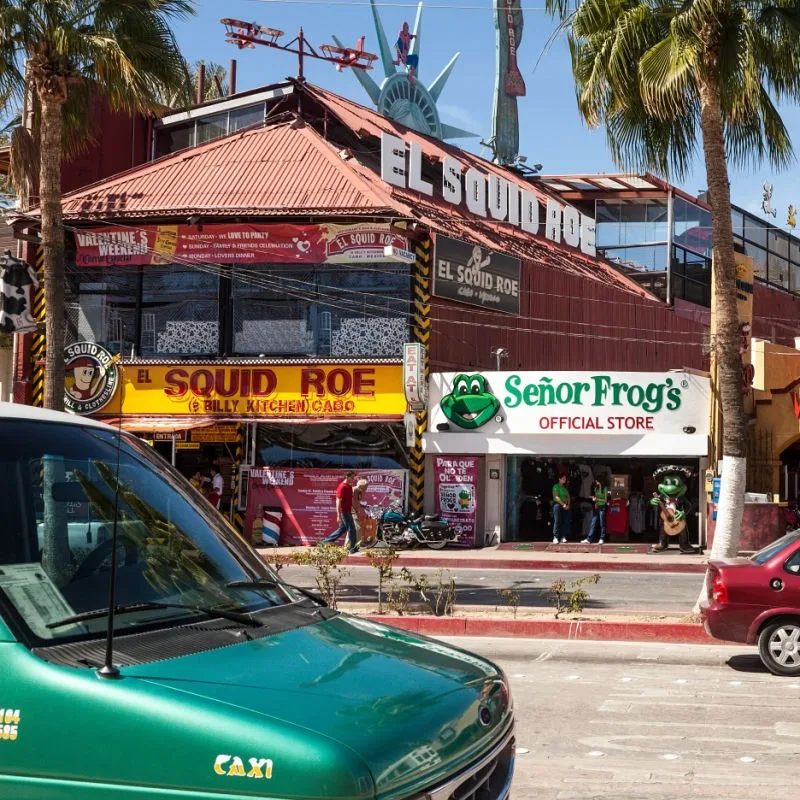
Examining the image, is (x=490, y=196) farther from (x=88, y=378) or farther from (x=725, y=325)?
(x=725, y=325)

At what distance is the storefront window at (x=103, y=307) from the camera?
2922 centimetres

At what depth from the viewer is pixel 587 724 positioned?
8.12 m

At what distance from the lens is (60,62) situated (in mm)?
18000

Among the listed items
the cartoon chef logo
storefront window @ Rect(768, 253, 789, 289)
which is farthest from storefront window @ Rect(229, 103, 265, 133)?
storefront window @ Rect(768, 253, 789, 289)

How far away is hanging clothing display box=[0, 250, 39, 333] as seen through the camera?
26281 millimetres

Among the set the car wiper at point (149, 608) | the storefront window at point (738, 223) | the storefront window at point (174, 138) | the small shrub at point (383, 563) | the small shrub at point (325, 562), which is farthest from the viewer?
the storefront window at point (738, 223)

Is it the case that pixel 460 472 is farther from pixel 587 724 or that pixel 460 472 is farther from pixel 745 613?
pixel 587 724

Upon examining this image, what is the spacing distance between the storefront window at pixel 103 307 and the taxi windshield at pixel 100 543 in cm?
2563

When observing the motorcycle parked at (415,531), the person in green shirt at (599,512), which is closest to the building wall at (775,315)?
the person in green shirt at (599,512)

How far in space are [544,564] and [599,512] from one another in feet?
12.7

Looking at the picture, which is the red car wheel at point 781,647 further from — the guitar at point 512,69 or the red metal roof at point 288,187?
the guitar at point 512,69

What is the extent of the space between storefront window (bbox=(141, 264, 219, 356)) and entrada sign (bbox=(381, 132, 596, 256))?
19.3 feet

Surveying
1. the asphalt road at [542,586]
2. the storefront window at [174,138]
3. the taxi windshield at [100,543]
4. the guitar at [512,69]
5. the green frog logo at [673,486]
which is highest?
the guitar at [512,69]

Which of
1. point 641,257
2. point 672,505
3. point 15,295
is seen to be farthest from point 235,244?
point 641,257
